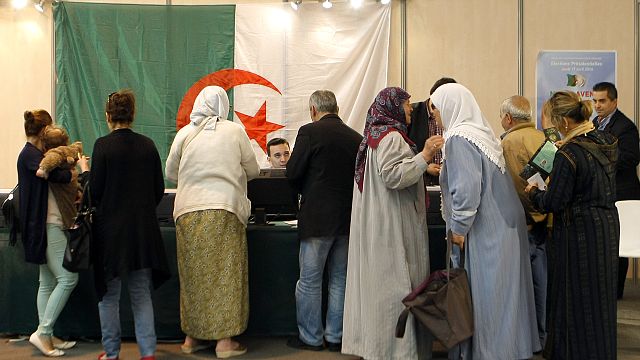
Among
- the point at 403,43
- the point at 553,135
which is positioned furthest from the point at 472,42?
the point at 553,135

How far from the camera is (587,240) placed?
10.5 feet

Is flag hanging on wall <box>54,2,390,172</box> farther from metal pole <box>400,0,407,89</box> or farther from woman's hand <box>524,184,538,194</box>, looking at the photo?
woman's hand <box>524,184,538,194</box>

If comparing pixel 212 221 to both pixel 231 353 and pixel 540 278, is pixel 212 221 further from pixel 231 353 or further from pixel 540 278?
pixel 540 278

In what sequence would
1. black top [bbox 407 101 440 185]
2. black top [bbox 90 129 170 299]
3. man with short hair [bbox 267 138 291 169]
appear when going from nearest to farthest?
1. black top [bbox 90 129 170 299]
2. black top [bbox 407 101 440 185]
3. man with short hair [bbox 267 138 291 169]

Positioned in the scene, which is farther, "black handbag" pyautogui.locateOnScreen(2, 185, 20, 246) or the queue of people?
"black handbag" pyautogui.locateOnScreen(2, 185, 20, 246)

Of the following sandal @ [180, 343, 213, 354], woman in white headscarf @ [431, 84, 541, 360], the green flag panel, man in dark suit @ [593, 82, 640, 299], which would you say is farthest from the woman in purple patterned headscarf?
the green flag panel

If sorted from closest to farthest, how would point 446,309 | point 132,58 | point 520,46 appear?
point 446,309 < point 132,58 < point 520,46

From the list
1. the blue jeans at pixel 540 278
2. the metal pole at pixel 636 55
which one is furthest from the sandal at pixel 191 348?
the metal pole at pixel 636 55

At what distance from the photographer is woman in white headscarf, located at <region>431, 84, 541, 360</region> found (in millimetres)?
3084

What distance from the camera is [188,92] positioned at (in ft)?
19.6

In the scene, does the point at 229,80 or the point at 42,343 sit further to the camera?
the point at 229,80

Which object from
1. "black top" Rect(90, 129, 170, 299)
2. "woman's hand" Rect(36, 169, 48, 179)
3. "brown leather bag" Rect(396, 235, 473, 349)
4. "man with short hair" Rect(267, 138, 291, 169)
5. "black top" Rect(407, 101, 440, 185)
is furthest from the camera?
"man with short hair" Rect(267, 138, 291, 169)

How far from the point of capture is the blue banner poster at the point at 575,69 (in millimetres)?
6012

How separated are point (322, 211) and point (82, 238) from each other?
1.21 metres
